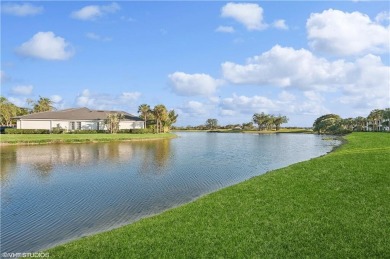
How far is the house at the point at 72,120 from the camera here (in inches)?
3211

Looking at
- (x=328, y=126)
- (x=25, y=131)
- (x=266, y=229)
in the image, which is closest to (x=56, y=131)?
(x=25, y=131)

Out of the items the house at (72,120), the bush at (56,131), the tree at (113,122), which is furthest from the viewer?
the tree at (113,122)

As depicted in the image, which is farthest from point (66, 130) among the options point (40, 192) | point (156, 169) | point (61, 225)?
point (61, 225)

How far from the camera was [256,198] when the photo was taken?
1368 centimetres

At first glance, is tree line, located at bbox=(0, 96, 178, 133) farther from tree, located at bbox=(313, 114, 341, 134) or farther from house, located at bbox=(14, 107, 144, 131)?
tree, located at bbox=(313, 114, 341, 134)

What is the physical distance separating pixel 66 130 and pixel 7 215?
71.8 m

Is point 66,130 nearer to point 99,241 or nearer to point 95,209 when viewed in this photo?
point 95,209

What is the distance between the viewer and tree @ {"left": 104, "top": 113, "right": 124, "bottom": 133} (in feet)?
281

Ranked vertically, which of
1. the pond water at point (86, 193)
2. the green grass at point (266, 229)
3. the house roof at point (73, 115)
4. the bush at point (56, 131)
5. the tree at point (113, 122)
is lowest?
the pond water at point (86, 193)

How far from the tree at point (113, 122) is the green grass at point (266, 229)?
74633mm

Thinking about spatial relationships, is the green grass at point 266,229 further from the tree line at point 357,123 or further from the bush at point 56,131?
the tree line at point 357,123

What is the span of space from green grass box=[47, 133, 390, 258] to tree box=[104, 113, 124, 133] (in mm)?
74633

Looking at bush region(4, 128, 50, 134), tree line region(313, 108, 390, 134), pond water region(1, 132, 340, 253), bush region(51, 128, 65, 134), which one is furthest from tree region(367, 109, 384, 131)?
bush region(4, 128, 50, 134)

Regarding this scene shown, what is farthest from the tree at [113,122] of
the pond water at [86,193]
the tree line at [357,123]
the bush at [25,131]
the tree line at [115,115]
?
the tree line at [357,123]
